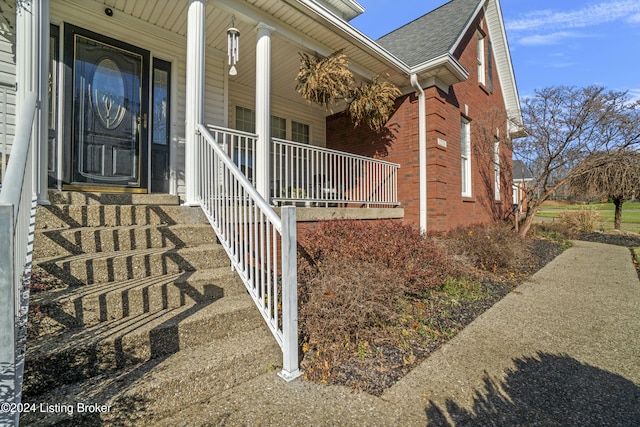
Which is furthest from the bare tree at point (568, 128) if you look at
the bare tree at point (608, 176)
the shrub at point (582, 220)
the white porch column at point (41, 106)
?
the white porch column at point (41, 106)

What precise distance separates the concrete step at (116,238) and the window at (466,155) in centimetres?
712

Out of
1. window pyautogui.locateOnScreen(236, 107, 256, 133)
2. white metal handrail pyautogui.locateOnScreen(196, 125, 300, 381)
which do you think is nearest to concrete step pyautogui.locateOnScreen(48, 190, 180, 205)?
white metal handrail pyautogui.locateOnScreen(196, 125, 300, 381)

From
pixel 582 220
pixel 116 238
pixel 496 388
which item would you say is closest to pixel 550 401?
pixel 496 388

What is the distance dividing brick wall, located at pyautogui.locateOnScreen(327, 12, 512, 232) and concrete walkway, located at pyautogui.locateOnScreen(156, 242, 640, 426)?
11.2ft

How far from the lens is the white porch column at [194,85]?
3.62m

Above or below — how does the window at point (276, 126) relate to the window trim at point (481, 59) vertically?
below

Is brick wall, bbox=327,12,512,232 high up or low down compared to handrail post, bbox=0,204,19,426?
up

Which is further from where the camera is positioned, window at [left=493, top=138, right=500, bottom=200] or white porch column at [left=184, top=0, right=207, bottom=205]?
window at [left=493, top=138, right=500, bottom=200]

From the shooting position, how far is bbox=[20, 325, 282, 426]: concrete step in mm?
1597

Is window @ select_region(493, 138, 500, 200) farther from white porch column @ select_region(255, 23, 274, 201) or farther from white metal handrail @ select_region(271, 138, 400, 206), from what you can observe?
white porch column @ select_region(255, 23, 274, 201)

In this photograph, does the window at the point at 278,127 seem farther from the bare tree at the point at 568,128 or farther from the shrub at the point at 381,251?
the bare tree at the point at 568,128

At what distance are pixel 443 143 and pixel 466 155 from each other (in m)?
2.12

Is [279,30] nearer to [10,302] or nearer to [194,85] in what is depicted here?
[194,85]

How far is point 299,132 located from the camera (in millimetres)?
7621
